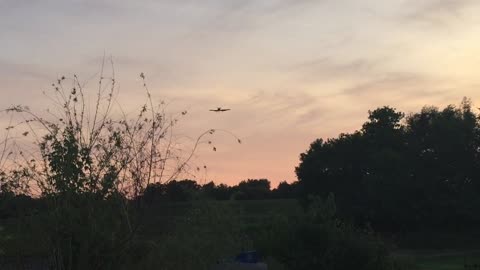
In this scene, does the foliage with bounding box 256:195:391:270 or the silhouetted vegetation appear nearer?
the silhouetted vegetation

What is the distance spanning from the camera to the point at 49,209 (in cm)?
805

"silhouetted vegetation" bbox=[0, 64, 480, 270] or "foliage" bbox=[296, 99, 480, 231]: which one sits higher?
"foliage" bbox=[296, 99, 480, 231]

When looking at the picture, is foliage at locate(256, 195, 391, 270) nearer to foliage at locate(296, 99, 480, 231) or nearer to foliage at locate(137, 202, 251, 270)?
foliage at locate(137, 202, 251, 270)

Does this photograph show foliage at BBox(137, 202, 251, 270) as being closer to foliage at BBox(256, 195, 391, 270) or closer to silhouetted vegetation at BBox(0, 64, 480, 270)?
silhouetted vegetation at BBox(0, 64, 480, 270)

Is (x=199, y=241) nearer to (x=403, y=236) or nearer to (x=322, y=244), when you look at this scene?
(x=322, y=244)

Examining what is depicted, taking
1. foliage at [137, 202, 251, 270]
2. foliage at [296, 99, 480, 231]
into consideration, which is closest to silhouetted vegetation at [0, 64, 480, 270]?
foliage at [137, 202, 251, 270]

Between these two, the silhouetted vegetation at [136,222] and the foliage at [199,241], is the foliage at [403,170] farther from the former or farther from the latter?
the foliage at [199,241]

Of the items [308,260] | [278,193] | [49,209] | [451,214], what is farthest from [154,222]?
[278,193]

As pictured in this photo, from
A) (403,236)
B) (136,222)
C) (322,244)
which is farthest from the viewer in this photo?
(403,236)

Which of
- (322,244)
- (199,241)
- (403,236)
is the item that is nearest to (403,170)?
(403,236)

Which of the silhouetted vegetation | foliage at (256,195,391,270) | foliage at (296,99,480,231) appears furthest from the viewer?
foliage at (296,99,480,231)

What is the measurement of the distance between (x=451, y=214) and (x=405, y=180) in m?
5.74

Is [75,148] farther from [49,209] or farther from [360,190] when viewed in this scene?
[360,190]

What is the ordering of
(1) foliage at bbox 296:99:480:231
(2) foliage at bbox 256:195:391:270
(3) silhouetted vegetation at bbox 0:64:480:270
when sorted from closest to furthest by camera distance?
(3) silhouetted vegetation at bbox 0:64:480:270
(2) foliage at bbox 256:195:391:270
(1) foliage at bbox 296:99:480:231
